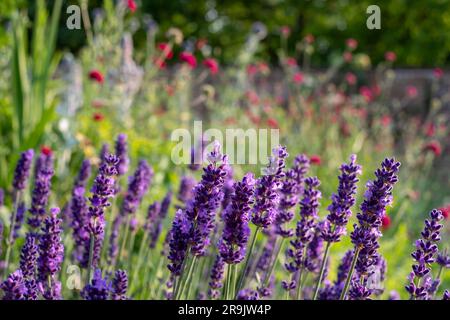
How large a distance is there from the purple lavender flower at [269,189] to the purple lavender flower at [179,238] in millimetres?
170

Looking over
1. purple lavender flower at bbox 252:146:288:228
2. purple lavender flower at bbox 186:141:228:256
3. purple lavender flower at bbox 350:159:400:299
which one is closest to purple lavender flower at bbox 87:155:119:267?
purple lavender flower at bbox 186:141:228:256

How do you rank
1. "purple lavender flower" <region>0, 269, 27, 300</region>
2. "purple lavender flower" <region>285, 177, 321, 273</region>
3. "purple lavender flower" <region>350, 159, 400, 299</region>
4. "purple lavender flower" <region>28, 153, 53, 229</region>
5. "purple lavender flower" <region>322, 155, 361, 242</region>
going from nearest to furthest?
"purple lavender flower" <region>0, 269, 27, 300</region>
"purple lavender flower" <region>350, 159, 400, 299</region>
"purple lavender flower" <region>322, 155, 361, 242</region>
"purple lavender flower" <region>285, 177, 321, 273</region>
"purple lavender flower" <region>28, 153, 53, 229</region>

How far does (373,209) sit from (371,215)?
0.9 inches

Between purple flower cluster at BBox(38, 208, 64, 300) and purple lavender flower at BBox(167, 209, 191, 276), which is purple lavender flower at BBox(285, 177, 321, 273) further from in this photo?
purple flower cluster at BBox(38, 208, 64, 300)

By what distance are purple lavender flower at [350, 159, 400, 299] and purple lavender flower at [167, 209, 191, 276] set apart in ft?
1.31

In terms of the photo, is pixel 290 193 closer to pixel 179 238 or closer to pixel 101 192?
pixel 179 238

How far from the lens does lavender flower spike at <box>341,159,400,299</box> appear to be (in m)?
1.50

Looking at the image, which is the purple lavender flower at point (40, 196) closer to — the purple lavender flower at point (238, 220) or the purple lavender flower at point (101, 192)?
the purple lavender flower at point (101, 192)

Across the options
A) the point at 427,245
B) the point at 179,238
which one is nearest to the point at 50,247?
the point at 179,238

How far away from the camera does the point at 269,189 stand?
1539 millimetres

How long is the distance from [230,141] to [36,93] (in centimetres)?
236

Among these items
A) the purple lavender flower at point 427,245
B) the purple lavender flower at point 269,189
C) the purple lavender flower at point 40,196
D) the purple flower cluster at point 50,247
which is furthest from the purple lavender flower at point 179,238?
the purple lavender flower at point 40,196

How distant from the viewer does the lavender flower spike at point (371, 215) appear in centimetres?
150

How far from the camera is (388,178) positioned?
58.9 inches
